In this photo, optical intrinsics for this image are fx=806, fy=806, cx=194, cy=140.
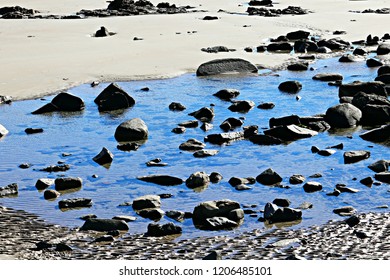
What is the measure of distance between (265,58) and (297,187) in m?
10.5

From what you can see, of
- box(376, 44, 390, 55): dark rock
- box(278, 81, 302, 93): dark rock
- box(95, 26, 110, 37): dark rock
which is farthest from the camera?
box(95, 26, 110, 37): dark rock

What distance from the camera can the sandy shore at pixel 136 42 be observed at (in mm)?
18547

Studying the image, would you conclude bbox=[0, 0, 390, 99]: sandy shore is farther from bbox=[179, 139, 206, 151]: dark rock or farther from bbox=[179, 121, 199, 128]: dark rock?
bbox=[179, 139, 206, 151]: dark rock

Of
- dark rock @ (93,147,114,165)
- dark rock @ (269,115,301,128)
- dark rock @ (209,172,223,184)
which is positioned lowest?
dark rock @ (93,147,114,165)

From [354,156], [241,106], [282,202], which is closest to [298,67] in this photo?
[241,106]

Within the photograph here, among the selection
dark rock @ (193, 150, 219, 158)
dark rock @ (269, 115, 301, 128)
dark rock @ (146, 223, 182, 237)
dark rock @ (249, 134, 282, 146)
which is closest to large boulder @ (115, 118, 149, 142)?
dark rock @ (193, 150, 219, 158)

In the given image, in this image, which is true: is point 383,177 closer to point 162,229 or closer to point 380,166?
point 380,166

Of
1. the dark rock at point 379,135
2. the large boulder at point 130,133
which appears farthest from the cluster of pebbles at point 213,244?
the large boulder at point 130,133

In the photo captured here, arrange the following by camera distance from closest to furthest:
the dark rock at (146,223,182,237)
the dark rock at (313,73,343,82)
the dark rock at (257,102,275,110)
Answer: the dark rock at (146,223,182,237)
the dark rock at (257,102,275,110)
the dark rock at (313,73,343,82)

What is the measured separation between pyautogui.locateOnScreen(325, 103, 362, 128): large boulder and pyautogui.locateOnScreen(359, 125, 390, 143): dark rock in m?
0.79

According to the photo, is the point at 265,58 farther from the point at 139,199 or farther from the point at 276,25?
the point at 139,199

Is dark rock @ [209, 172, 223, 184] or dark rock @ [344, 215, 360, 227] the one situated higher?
dark rock @ [344, 215, 360, 227]

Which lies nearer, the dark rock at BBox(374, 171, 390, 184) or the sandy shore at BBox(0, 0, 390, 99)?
the dark rock at BBox(374, 171, 390, 184)

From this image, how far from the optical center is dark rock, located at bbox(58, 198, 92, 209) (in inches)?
399
